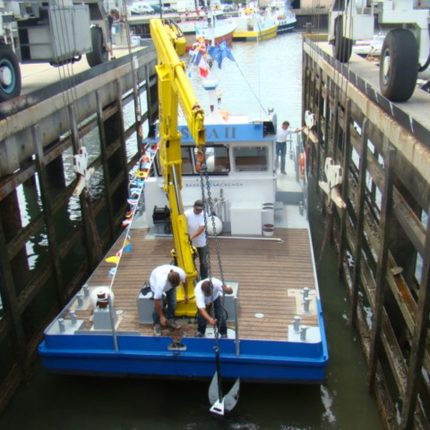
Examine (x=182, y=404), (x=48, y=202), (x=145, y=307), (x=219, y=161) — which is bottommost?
(x=182, y=404)

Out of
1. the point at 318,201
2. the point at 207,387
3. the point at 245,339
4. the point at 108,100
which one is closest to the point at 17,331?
the point at 207,387

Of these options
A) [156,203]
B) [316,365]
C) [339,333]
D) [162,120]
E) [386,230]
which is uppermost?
[162,120]

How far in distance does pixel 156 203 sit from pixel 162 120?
3.45 metres

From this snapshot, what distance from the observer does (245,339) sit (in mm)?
7277

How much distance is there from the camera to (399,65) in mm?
8344

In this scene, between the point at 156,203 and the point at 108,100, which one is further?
the point at 108,100

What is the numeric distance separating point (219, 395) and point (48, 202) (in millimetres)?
4359

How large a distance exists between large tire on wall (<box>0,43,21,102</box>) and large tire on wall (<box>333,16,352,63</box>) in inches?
307

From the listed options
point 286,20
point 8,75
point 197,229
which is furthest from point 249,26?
point 197,229

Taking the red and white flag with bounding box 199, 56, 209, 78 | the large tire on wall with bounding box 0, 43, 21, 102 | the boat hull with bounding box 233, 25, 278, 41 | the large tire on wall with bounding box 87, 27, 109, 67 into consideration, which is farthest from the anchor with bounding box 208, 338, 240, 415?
the boat hull with bounding box 233, 25, 278, 41

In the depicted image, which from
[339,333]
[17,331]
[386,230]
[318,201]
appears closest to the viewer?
[386,230]

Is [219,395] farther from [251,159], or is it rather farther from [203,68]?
[203,68]

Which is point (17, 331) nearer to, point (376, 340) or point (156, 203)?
point (156, 203)

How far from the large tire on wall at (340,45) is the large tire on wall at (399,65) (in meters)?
5.30
